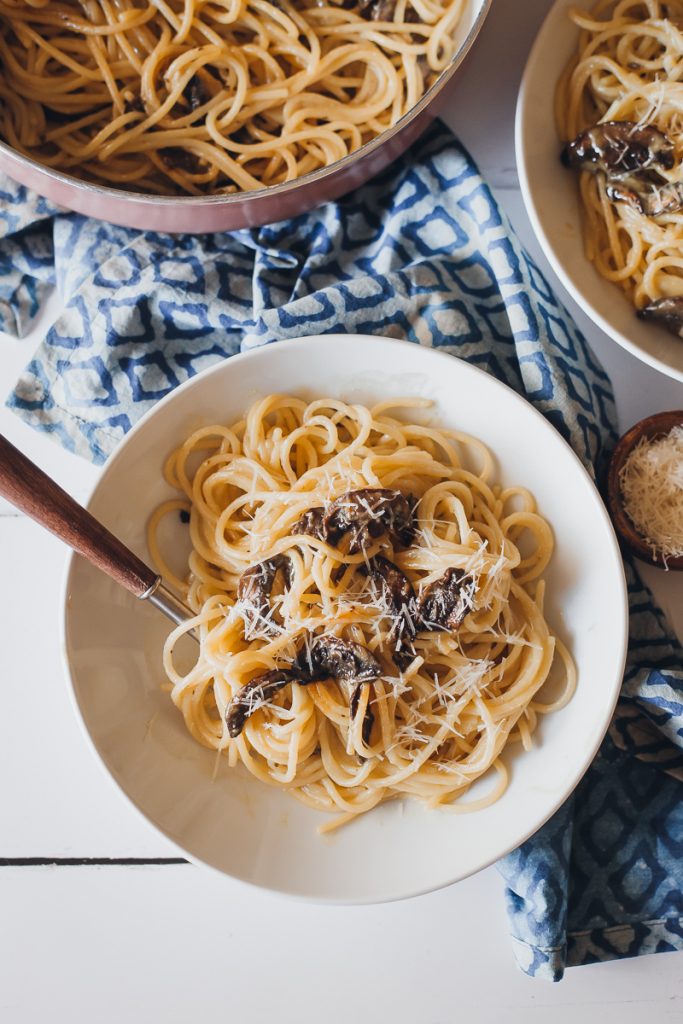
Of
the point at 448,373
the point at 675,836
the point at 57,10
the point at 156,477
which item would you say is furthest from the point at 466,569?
the point at 57,10

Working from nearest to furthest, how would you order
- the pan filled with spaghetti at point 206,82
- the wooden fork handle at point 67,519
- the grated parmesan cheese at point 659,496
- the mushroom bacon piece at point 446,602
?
1. the wooden fork handle at point 67,519
2. the mushroom bacon piece at point 446,602
3. the grated parmesan cheese at point 659,496
4. the pan filled with spaghetti at point 206,82

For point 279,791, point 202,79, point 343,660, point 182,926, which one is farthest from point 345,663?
point 202,79

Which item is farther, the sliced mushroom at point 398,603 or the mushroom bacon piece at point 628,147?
the mushroom bacon piece at point 628,147

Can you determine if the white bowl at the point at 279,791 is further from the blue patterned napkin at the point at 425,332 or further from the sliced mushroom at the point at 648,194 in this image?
the sliced mushroom at the point at 648,194

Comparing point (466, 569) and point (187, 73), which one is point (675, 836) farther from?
point (187, 73)

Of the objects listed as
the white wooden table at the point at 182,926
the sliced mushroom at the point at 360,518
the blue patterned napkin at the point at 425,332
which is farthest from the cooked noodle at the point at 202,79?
the sliced mushroom at the point at 360,518

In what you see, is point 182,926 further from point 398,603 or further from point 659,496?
point 659,496

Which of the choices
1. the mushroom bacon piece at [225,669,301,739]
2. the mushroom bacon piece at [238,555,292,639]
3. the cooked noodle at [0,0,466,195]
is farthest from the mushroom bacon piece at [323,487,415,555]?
the cooked noodle at [0,0,466,195]

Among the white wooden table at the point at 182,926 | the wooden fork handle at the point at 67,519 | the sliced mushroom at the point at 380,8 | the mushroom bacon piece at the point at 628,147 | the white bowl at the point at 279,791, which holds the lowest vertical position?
the white wooden table at the point at 182,926
